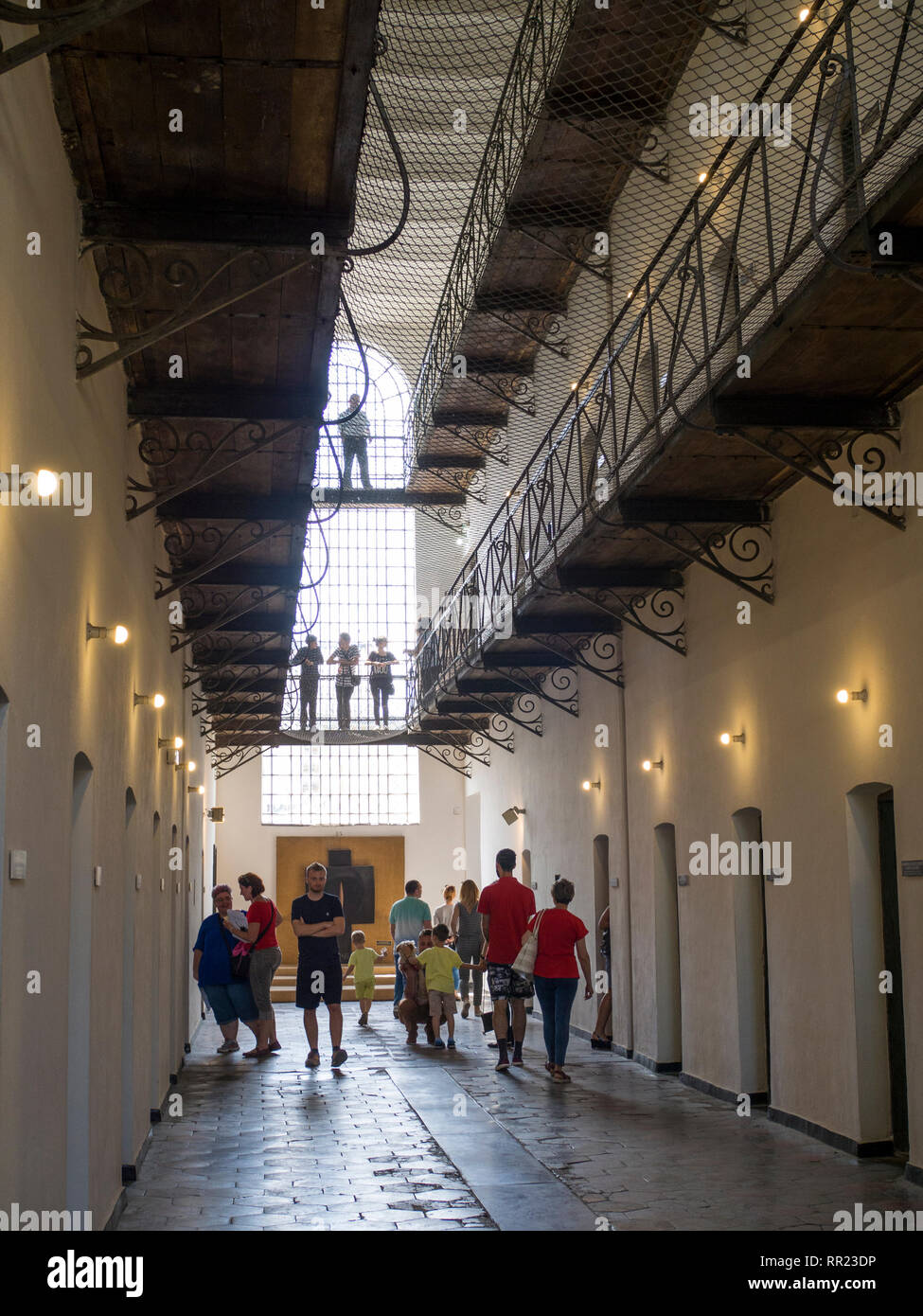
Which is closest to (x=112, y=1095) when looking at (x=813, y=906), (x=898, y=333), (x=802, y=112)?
(x=813, y=906)

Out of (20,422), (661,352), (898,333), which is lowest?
(20,422)

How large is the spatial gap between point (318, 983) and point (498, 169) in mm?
7681

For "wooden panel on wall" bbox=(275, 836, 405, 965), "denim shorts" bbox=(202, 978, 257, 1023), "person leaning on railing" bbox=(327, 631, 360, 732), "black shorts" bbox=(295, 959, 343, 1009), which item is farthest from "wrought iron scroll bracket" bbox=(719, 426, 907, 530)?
"wooden panel on wall" bbox=(275, 836, 405, 965)

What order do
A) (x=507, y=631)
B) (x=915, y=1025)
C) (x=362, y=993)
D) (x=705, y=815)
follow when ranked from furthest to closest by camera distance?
(x=362, y=993) < (x=507, y=631) < (x=705, y=815) < (x=915, y=1025)

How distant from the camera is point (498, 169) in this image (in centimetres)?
1262

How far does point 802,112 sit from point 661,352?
2671mm

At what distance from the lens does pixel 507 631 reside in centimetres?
1332

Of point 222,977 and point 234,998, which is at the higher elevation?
point 222,977

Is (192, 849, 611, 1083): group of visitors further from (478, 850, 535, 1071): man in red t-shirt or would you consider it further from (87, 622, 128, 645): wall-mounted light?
(87, 622, 128, 645): wall-mounted light

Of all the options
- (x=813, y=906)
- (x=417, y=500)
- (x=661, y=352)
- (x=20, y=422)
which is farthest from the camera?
(x=417, y=500)

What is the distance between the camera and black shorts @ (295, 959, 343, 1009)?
37.1 feet

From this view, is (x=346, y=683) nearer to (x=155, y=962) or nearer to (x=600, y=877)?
(x=600, y=877)

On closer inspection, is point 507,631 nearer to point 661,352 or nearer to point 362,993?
point 661,352

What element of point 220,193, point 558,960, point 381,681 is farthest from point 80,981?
point 381,681
